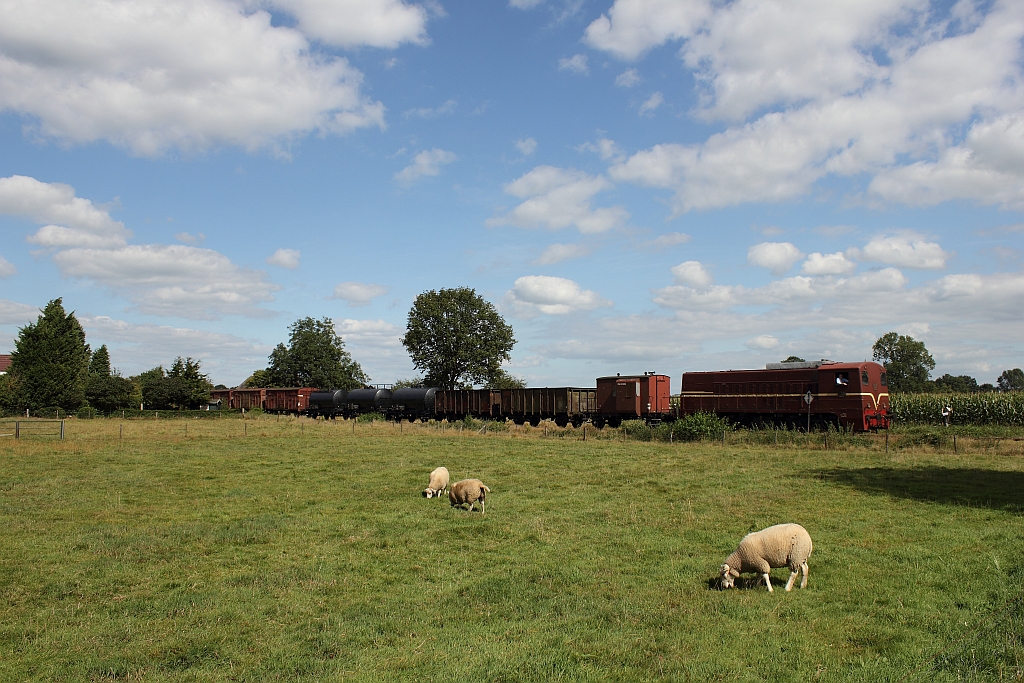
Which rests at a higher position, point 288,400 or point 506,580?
point 288,400

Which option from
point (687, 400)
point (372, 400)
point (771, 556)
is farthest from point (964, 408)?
point (372, 400)

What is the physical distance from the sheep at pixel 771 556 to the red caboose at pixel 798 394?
29.6 metres

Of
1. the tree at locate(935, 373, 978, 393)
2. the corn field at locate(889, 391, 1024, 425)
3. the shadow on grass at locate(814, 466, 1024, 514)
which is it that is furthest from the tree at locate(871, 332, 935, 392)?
the shadow on grass at locate(814, 466, 1024, 514)

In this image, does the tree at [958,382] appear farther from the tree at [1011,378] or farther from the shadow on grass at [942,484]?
the shadow on grass at [942,484]

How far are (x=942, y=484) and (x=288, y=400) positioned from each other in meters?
71.9

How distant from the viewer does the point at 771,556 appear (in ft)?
32.0

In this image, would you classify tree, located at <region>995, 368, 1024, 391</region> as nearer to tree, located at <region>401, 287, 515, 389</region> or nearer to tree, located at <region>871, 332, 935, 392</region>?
tree, located at <region>871, 332, 935, 392</region>

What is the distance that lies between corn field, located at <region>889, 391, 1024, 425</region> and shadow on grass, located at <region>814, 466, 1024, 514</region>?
72.2 ft

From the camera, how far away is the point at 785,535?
9.80 meters

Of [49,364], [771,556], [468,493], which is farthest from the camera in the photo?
A: [49,364]

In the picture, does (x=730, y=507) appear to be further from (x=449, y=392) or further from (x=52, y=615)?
(x=449, y=392)

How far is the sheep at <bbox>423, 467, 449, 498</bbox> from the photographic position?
17.9m

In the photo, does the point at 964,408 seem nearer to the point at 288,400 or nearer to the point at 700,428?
the point at 700,428

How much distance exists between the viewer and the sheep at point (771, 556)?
9648 mm
